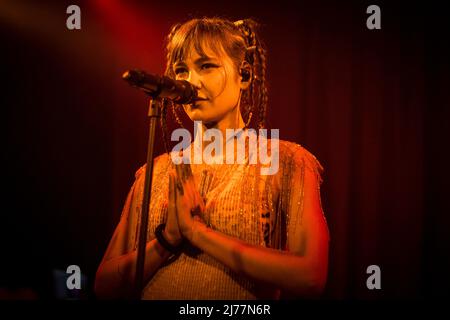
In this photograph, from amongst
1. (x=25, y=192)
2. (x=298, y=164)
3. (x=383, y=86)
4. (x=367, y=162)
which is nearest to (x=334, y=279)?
(x=367, y=162)

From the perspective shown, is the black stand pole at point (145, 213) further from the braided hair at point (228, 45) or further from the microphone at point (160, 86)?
the braided hair at point (228, 45)

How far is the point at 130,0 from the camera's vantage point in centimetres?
293

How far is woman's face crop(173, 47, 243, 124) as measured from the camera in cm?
152

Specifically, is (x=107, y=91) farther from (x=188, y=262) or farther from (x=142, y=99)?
(x=188, y=262)

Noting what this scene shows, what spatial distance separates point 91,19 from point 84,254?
4.79 feet

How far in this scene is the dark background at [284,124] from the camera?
255cm

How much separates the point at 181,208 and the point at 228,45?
583 millimetres

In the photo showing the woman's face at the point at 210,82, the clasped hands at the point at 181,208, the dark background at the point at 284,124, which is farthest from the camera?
the dark background at the point at 284,124

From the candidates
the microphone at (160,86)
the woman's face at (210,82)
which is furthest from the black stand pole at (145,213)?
the woman's face at (210,82)

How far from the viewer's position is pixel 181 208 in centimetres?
138

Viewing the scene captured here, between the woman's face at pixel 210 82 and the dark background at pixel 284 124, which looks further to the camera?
the dark background at pixel 284 124

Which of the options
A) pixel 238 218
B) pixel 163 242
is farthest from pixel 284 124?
pixel 163 242

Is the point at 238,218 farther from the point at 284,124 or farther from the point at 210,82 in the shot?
the point at 284,124

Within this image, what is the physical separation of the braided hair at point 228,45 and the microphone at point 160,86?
0.60 feet
